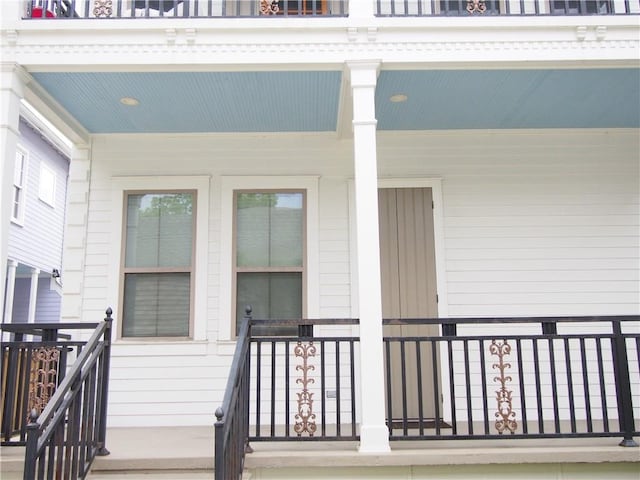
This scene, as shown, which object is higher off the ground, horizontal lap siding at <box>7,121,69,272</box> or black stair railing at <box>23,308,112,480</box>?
horizontal lap siding at <box>7,121,69,272</box>

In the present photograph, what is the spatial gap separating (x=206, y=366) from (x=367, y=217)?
2.47 meters

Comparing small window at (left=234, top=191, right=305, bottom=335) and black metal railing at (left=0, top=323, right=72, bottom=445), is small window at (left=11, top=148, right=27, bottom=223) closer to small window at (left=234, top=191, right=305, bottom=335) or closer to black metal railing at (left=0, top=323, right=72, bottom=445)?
small window at (left=234, top=191, right=305, bottom=335)

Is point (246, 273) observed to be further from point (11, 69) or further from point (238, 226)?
point (11, 69)

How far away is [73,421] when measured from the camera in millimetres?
3527

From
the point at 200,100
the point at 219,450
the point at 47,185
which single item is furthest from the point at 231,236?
the point at 47,185

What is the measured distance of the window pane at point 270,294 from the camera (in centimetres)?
591

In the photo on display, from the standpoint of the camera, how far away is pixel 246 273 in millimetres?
5973

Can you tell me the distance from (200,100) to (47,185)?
25.6ft

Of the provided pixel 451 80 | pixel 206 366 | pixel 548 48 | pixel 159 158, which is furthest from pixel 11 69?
pixel 548 48

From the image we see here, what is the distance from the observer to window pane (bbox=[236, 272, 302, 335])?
19.4 feet

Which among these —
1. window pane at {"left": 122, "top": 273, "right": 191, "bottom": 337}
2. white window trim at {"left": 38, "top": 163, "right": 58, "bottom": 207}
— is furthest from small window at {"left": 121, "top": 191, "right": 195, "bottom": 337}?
white window trim at {"left": 38, "top": 163, "right": 58, "bottom": 207}

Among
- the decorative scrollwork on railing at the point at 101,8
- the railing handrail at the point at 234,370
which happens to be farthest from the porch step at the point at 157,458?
the decorative scrollwork on railing at the point at 101,8

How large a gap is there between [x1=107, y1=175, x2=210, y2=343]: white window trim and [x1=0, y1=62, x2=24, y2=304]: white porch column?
1.48m

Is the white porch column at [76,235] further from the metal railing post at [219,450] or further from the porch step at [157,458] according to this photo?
the metal railing post at [219,450]
